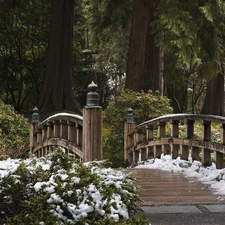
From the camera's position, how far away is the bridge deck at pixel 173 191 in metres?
5.52

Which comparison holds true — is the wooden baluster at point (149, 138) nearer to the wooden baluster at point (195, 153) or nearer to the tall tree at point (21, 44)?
the wooden baluster at point (195, 153)

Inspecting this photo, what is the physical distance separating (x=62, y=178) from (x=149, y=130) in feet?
21.6

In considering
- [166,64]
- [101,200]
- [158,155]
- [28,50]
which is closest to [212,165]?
[158,155]

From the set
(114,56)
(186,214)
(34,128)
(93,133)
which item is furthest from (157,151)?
(114,56)

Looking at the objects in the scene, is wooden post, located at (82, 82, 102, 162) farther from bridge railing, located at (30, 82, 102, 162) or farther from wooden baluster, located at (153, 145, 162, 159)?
wooden baluster, located at (153, 145, 162, 159)

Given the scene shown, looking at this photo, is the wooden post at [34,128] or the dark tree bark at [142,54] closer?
the wooden post at [34,128]

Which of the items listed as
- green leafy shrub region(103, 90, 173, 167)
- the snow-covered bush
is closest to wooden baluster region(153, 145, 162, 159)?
green leafy shrub region(103, 90, 173, 167)

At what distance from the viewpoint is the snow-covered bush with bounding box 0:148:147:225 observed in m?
3.54

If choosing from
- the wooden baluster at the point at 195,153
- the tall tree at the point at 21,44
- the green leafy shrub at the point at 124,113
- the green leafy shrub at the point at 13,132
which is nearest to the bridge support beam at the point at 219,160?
the wooden baluster at the point at 195,153

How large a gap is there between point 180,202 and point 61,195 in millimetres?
2180

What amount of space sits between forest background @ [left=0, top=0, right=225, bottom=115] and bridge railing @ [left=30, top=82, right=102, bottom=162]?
318cm

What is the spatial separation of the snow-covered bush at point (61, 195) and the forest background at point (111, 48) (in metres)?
7.54

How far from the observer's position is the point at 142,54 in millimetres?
14805

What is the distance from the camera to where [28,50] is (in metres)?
22.7
